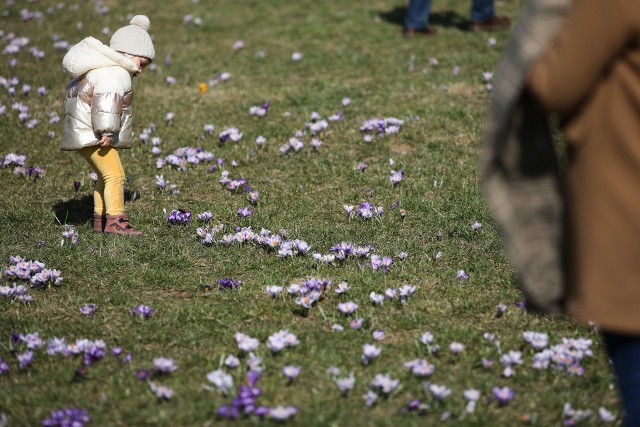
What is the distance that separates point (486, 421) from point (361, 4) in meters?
10.3

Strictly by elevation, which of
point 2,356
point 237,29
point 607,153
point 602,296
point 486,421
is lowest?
point 237,29

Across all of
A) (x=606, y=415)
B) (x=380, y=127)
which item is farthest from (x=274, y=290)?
(x=380, y=127)

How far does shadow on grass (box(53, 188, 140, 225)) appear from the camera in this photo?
6715mm

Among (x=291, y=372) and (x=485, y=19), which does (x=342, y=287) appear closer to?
(x=291, y=372)

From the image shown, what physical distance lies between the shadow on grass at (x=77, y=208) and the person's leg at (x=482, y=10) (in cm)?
636

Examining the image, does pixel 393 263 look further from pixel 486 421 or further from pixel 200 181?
pixel 200 181

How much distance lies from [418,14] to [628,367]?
919cm

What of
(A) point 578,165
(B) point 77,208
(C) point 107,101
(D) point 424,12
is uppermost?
(A) point 578,165

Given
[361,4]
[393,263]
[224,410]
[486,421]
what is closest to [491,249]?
[393,263]

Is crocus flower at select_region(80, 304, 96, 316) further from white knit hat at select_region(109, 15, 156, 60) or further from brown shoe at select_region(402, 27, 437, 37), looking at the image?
brown shoe at select_region(402, 27, 437, 37)

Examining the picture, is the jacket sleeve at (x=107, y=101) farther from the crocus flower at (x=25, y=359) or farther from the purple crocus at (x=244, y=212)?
the crocus flower at (x=25, y=359)

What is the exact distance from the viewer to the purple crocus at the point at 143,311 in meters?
5.00

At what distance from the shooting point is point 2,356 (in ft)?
15.2

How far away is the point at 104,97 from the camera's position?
5.85 m
